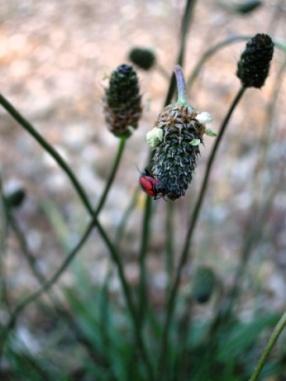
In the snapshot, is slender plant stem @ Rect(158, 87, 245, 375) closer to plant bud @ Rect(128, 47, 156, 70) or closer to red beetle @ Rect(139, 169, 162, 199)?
red beetle @ Rect(139, 169, 162, 199)

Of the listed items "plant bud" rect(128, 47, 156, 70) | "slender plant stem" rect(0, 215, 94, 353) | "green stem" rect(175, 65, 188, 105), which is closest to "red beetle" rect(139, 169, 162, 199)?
"green stem" rect(175, 65, 188, 105)

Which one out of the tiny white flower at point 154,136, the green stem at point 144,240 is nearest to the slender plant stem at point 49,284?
the green stem at point 144,240

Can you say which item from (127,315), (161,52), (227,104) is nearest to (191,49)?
(161,52)

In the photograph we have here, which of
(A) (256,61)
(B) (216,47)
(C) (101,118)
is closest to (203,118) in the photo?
(A) (256,61)

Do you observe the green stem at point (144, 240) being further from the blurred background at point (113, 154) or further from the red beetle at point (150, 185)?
the blurred background at point (113, 154)

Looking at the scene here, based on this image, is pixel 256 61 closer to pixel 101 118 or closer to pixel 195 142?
pixel 195 142

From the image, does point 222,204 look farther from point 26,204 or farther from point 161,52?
point 161,52

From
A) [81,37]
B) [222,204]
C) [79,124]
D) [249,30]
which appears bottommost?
[222,204]

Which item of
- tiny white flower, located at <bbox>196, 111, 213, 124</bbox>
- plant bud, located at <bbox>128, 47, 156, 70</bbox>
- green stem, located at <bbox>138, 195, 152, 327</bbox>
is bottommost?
tiny white flower, located at <bbox>196, 111, 213, 124</bbox>
